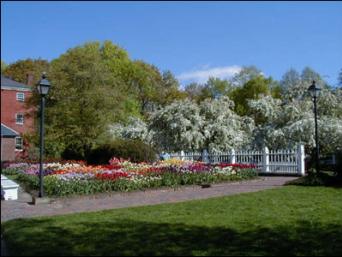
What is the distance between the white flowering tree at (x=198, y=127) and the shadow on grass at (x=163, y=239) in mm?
22305

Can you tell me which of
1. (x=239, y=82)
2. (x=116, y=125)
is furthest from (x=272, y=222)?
(x=239, y=82)

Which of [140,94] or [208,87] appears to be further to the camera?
[208,87]

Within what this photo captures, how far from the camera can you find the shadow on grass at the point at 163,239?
6.43m

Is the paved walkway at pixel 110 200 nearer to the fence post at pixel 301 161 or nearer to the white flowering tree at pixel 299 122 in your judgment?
the fence post at pixel 301 161

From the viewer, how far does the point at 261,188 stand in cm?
1588

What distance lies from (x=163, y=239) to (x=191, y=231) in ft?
2.63

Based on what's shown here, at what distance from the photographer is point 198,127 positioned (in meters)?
31.3

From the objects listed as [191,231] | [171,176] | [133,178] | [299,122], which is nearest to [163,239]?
[191,231]

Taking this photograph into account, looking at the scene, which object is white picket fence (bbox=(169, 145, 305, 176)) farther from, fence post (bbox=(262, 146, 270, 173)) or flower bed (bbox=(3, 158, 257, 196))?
flower bed (bbox=(3, 158, 257, 196))

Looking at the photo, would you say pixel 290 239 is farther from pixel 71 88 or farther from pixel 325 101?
pixel 71 88

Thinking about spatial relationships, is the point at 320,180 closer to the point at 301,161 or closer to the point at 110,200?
the point at 301,161

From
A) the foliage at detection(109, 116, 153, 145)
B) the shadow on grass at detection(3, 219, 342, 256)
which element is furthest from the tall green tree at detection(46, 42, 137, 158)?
the shadow on grass at detection(3, 219, 342, 256)

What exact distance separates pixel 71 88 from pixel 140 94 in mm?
25220

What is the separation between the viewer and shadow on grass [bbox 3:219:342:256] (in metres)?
6.43
